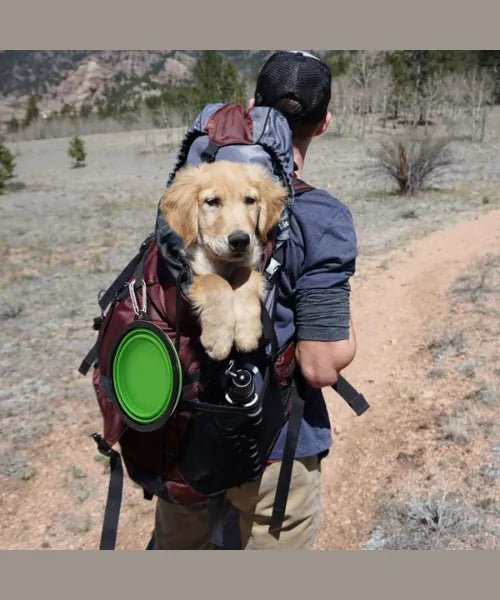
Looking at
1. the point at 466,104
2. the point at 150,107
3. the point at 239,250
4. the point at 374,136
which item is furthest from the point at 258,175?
the point at 150,107

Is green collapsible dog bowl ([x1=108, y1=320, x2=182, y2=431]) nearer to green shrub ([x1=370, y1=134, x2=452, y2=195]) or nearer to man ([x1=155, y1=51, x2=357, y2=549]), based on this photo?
man ([x1=155, y1=51, x2=357, y2=549])

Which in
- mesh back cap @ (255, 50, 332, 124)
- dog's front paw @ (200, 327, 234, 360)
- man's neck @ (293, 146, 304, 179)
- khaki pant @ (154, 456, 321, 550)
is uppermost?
mesh back cap @ (255, 50, 332, 124)

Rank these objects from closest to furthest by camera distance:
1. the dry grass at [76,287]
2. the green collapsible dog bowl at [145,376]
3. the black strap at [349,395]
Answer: the green collapsible dog bowl at [145,376] < the black strap at [349,395] < the dry grass at [76,287]

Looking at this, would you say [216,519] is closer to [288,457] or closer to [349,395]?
[288,457]

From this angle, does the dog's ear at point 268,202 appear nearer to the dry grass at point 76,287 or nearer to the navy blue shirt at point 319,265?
the navy blue shirt at point 319,265

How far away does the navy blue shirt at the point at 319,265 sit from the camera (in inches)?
72.8

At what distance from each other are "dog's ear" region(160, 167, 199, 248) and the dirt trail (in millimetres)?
2638

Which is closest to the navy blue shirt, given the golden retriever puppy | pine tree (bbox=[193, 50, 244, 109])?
the golden retriever puppy

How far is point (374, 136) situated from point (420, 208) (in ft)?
111

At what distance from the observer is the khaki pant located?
82.2 inches

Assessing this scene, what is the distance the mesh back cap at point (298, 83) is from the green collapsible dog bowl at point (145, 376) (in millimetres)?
955

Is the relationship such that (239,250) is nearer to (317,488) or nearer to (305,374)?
(305,374)

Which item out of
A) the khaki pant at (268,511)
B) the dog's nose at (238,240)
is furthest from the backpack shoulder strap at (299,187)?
the khaki pant at (268,511)

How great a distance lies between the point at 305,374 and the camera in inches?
77.8
